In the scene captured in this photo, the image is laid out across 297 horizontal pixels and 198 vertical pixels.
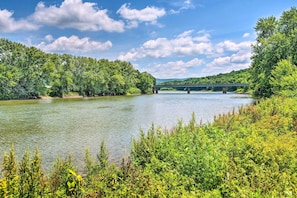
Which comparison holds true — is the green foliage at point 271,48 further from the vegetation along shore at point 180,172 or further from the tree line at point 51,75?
the tree line at point 51,75

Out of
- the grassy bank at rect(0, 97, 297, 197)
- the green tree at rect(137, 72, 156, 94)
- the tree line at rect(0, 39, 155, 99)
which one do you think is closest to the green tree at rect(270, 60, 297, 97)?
the grassy bank at rect(0, 97, 297, 197)

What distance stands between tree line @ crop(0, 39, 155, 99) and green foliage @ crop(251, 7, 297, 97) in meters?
→ 56.5

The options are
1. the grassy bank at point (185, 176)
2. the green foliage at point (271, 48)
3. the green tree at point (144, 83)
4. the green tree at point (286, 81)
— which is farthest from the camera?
the green tree at point (144, 83)

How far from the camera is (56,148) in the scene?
1705cm

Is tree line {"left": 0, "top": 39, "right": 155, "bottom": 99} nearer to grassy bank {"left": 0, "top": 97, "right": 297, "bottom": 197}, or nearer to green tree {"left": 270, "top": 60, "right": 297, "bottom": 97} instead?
green tree {"left": 270, "top": 60, "right": 297, "bottom": 97}

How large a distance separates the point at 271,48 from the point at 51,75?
61.0 metres

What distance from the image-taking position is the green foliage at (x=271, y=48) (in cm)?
4394

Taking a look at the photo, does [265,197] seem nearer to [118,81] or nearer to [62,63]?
[62,63]

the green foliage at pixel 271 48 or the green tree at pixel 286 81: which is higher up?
the green foliage at pixel 271 48

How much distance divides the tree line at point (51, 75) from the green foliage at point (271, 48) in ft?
185

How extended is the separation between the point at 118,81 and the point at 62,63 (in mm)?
22509

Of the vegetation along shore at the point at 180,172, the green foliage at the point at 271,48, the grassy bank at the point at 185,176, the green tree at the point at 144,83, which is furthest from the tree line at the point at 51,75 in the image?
the grassy bank at the point at 185,176

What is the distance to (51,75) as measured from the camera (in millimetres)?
83000

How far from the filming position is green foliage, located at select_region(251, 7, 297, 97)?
43938mm
